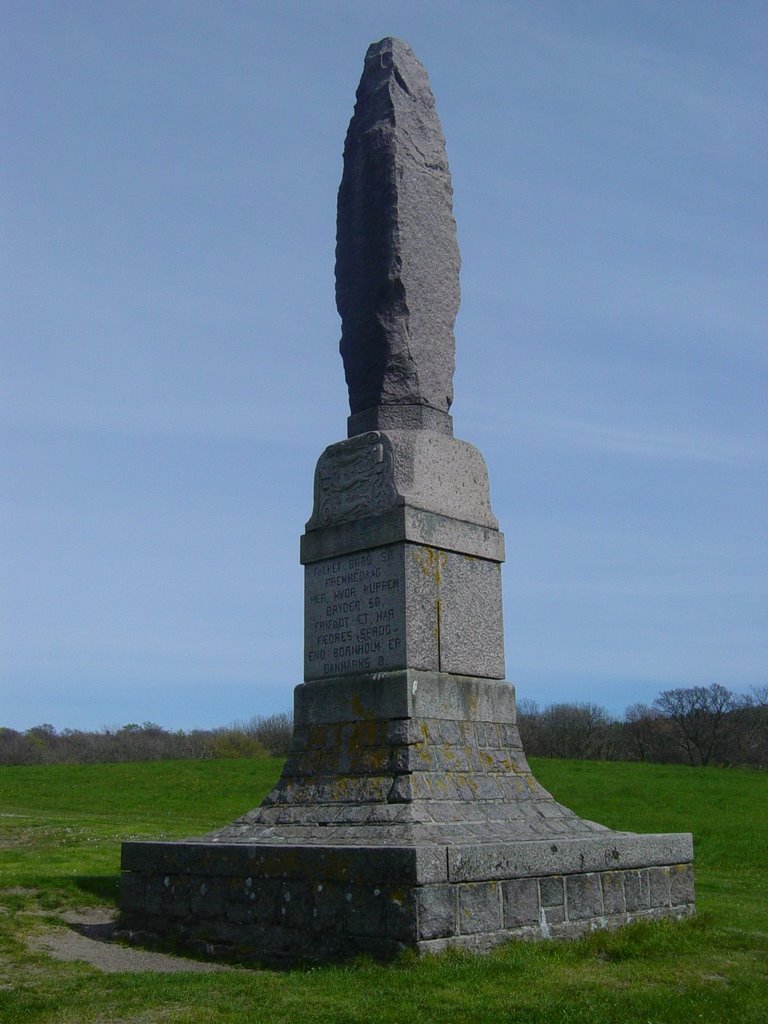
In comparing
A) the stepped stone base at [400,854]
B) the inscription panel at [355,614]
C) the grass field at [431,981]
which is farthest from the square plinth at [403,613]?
the grass field at [431,981]

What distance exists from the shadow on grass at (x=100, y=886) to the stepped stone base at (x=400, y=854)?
6.16 feet

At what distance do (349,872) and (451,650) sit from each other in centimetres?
240

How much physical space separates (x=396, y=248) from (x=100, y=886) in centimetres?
709

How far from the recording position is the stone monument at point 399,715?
24.7 ft

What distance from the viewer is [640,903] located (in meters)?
8.64

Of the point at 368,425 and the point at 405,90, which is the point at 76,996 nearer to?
the point at 368,425

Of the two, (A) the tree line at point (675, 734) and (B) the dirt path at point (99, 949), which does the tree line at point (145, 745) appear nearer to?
(A) the tree line at point (675, 734)

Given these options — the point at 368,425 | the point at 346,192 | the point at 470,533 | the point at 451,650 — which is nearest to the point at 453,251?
the point at 346,192

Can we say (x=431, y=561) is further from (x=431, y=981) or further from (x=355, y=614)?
(x=431, y=981)

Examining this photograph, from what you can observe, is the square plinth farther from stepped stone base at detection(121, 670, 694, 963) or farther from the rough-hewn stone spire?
the rough-hewn stone spire

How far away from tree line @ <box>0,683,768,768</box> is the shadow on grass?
43.2 meters

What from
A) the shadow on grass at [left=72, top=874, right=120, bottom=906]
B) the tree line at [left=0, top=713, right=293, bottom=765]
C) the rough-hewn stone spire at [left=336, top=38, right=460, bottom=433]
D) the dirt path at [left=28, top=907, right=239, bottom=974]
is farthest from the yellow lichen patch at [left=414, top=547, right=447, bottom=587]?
the tree line at [left=0, top=713, right=293, bottom=765]

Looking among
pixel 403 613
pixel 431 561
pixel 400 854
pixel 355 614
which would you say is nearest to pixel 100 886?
pixel 355 614

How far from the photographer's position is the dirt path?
803 cm
